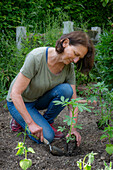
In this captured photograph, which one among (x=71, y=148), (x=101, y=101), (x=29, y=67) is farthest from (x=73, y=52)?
(x=71, y=148)

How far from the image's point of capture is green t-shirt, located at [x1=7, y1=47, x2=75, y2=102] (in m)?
1.94

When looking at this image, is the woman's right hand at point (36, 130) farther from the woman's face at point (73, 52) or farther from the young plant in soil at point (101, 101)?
the woman's face at point (73, 52)

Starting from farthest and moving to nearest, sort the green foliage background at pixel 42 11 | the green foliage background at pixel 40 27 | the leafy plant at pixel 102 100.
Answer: the green foliage background at pixel 42 11, the green foliage background at pixel 40 27, the leafy plant at pixel 102 100

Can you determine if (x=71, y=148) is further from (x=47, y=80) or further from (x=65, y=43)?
(x=65, y=43)

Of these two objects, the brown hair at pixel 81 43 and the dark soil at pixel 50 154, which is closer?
the dark soil at pixel 50 154

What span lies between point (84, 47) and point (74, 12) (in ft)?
13.7

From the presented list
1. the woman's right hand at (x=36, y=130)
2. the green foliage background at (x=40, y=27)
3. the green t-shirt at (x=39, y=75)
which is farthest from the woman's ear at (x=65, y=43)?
the green foliage background at (x=40, y=27)

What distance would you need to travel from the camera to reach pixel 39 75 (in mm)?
2053

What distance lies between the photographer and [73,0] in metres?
5.60

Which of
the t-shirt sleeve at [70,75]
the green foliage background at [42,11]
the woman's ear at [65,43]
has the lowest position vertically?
the t-shirt sleeve at [70,75]

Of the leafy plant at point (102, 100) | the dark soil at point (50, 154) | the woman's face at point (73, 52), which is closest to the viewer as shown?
the dark soil at point (50, 154)

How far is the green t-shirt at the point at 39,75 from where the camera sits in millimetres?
1938

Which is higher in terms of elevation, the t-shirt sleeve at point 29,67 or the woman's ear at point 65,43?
the woman's ear at point 65,43

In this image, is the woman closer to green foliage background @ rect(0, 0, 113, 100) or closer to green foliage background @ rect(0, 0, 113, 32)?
green foliage background @ rect(0, 0, 113, 100)
